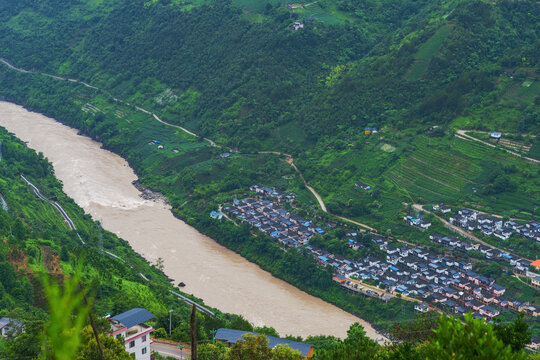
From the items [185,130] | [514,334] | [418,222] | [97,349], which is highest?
[514,334]

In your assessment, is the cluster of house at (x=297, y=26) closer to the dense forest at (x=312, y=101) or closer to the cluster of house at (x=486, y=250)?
the dense forest at (x=312, y=101)

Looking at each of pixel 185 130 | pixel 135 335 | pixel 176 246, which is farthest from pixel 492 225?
pixel 185 130

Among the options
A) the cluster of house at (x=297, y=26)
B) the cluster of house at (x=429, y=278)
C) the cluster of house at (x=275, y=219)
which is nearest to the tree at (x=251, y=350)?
the cluster of house at (x=429, y=278)

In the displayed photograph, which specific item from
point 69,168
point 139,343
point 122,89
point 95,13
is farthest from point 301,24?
point 139,343

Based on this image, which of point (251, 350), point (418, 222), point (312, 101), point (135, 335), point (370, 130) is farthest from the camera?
point (312, 101)

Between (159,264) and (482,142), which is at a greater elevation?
(482,142)

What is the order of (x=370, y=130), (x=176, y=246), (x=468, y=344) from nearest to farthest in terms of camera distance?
(x=468, y=344), (x=176, y=246), (x=370, y=130)

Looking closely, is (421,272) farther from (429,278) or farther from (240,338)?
(240,338)
